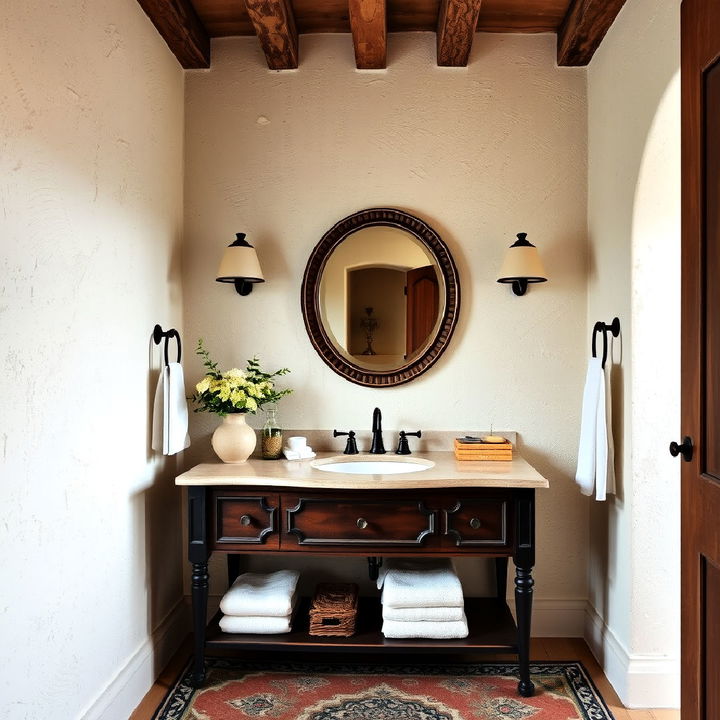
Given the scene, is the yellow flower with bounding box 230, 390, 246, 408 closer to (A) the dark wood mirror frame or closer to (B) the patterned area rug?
(A) the dark wood mirror frame

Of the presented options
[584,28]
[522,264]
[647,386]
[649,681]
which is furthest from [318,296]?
[649,681]

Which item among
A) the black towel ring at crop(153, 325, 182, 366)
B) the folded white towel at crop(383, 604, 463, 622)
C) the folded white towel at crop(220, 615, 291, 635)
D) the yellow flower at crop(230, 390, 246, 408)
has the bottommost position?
the folded white towel at crop(220, 615, 291, 635)

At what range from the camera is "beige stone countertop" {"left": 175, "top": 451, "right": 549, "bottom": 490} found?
244 centimetres

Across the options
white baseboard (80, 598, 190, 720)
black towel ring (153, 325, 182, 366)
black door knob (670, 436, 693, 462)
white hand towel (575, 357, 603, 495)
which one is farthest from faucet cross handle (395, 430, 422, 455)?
black door knob (670, 436, 693, 462)

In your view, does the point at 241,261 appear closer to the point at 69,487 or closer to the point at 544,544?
the point at 69,487

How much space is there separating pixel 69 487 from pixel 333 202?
5.56 feet

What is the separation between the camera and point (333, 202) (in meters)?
3.07

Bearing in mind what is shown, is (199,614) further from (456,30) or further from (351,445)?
(456,30)

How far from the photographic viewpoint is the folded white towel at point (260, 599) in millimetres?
2555

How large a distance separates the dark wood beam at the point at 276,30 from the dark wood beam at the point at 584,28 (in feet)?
3.75

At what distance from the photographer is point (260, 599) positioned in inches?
102

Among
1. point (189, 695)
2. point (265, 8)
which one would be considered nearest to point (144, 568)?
point (189, 695)

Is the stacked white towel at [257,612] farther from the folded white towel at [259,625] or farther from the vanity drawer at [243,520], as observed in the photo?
the vanity drawer at [243,520]

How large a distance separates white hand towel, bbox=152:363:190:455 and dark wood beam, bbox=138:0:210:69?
4.37 feet
